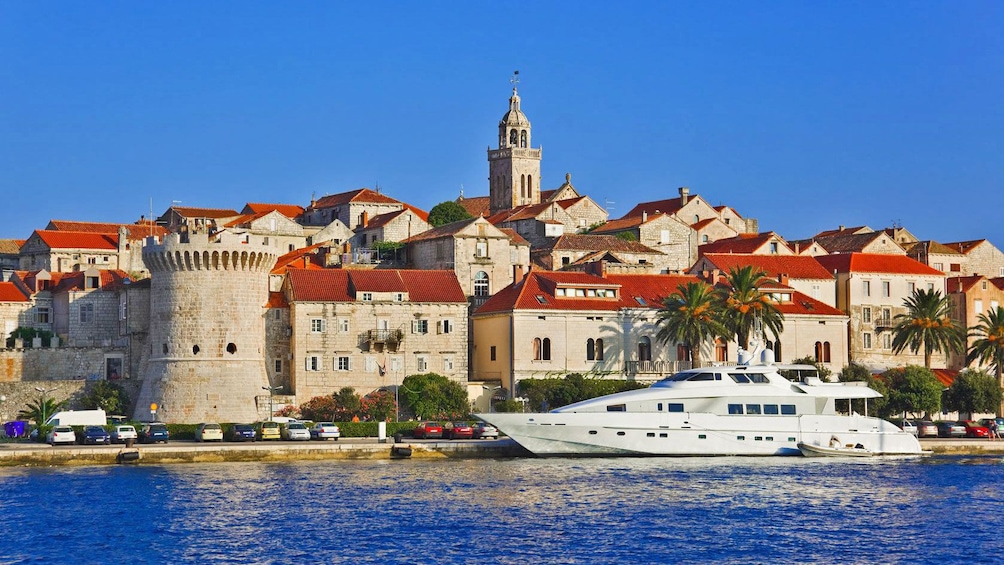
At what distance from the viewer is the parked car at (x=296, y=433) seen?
6762 centimetres

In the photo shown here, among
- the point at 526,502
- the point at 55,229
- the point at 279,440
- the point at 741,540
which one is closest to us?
the point at 741,540

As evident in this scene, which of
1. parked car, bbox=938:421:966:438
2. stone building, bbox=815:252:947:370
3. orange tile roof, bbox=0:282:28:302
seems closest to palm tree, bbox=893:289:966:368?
stone building, bbox=815:252:947:370

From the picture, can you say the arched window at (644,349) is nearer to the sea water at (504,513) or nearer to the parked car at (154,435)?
the sea water at (504,513)

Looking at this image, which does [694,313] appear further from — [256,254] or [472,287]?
[256,254]

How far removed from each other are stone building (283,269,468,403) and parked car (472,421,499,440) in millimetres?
10411

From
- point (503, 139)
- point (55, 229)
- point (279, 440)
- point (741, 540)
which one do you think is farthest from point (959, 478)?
point (503, 139)

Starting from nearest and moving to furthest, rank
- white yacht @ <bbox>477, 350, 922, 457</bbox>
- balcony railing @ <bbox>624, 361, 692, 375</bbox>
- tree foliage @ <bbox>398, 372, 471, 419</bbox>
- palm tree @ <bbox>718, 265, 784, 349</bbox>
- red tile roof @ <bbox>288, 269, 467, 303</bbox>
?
white yacht @ <bbox>477, 350, 922, 457</bbox> → tree foliage @ <bbox>398, 372, 471, 419</bbox> → red tile roof @ <bbox>288, 269, 467, 303</bbox> → palm tree @ <bbox>718, 265, 784, 349</bbox> → balcony railing @ <bbox>624, 361, 692, 375</bbox>

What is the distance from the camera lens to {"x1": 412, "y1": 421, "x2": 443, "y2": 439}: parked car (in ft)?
228

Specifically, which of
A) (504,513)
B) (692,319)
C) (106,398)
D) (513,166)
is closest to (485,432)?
(692,319)

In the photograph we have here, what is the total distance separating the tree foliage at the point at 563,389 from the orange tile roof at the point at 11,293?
27.9m

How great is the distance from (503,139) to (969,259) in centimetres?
4460

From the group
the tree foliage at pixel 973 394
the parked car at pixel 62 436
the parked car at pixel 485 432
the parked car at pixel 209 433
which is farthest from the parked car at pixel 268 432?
the tree foliage at pixel 973 394

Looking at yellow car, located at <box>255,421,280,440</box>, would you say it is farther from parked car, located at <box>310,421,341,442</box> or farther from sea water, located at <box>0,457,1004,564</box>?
sea water, located at <box>0,457,1004,564</box>

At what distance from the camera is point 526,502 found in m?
51.9
